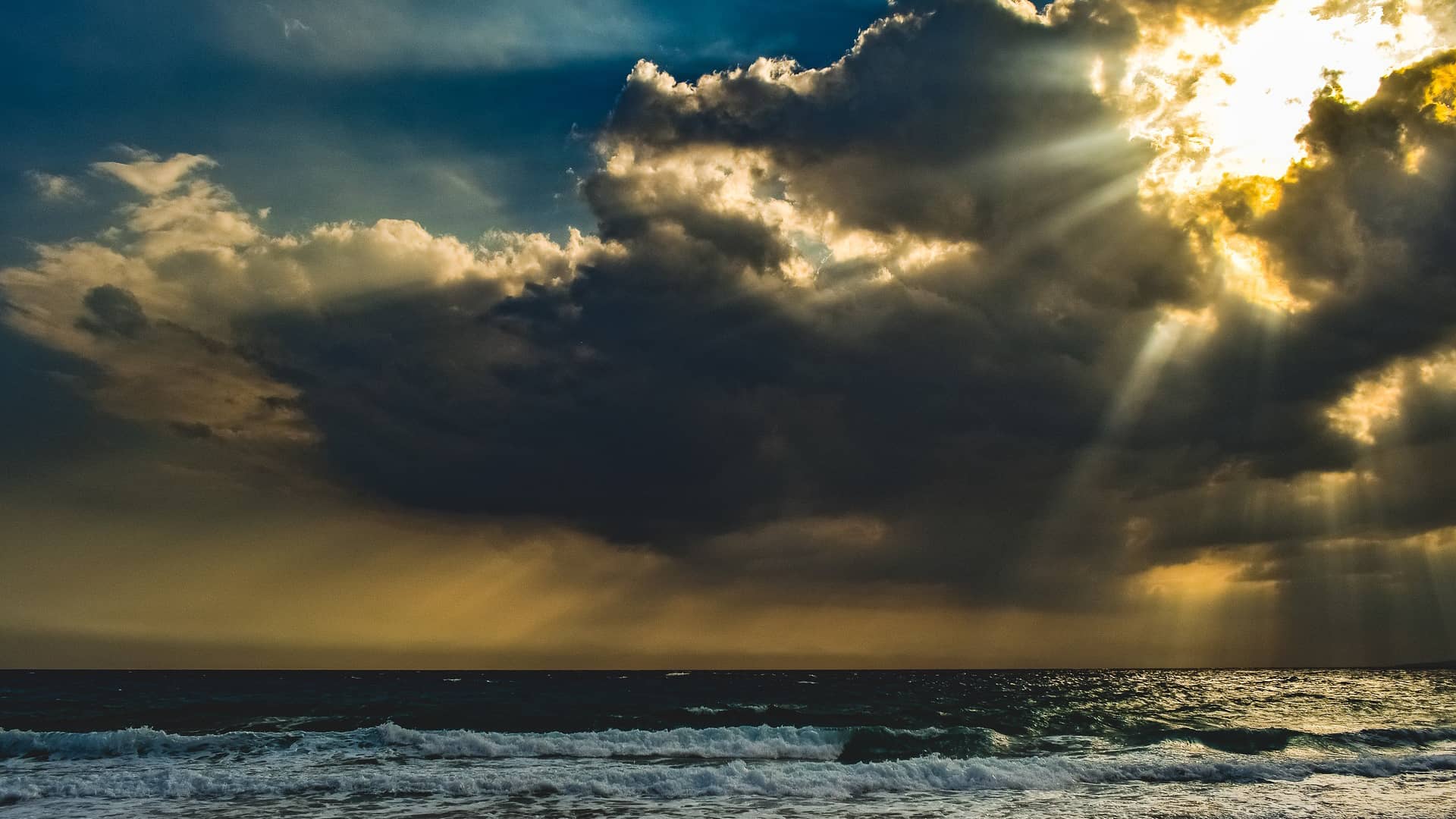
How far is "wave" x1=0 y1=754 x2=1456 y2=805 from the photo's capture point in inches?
943

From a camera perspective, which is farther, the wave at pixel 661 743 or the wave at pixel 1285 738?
the wave at pixel 1285 738

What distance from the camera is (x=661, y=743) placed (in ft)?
113

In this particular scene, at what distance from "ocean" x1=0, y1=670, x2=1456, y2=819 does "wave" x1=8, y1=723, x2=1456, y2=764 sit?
0.15 meters

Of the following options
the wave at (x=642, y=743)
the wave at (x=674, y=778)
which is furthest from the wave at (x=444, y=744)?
the wave at (x=674, y=778)

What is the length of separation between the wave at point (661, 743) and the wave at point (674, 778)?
4497mm

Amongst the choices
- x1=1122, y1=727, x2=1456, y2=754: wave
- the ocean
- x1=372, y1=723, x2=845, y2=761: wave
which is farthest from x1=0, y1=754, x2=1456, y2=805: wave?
x1=1122, y1=727, x2=1456, y2=754: wave

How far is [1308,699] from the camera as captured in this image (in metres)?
59.1

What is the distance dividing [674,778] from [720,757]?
6.71 meters

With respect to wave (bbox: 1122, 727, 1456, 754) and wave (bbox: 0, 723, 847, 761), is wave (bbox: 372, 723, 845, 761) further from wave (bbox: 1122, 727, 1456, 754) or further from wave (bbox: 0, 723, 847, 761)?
wave (bbox: 1122, 727, 1456, 754)

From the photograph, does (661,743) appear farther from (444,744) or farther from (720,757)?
(444,744)

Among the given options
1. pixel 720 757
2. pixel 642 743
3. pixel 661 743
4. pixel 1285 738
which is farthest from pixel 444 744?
pixel 1285 738

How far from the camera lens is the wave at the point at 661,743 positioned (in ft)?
106

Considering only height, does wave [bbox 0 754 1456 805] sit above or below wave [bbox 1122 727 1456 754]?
above

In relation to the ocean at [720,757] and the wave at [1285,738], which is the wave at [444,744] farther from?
the wave at [1285,738]
